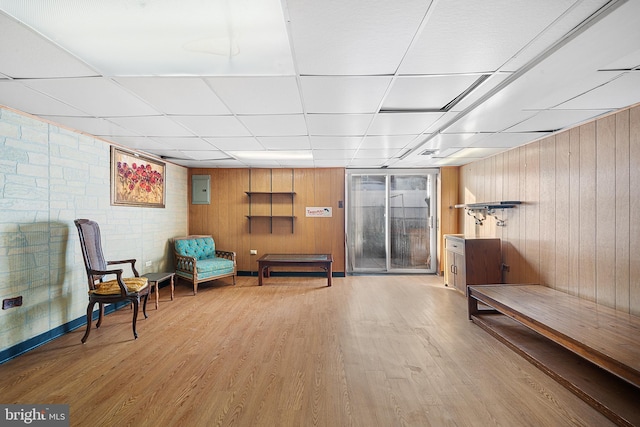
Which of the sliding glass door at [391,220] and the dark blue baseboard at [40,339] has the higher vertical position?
the sliding glass door at [391,220]

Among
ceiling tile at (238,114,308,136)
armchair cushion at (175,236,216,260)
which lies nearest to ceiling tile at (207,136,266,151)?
ceiling tile at (238,114,308,136)

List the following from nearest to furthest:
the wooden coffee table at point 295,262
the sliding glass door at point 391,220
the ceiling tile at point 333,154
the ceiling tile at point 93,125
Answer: the ceiling tile at point 93,125, the ceiling tile at point 333,154, the wooden coffee table at point 295,262, the sliding glass door at point 391,220

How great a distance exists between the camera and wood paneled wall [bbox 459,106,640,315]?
2643 mm

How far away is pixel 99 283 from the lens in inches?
126

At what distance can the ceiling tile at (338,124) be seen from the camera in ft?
9.45

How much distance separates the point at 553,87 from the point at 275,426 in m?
3.11

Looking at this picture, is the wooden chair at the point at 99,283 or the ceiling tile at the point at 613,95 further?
the wooden chair at the point at 99,283

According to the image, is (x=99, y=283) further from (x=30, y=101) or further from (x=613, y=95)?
(x=613, y=95)

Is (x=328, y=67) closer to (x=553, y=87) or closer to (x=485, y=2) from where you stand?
(x=485, y=2)

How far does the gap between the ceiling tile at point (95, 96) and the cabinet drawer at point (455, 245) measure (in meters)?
4.54

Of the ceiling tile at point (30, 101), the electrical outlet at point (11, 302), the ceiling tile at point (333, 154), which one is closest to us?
the ceiling tile at point (30, 101)

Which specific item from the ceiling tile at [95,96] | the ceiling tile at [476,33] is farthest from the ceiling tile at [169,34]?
the ceiling tile at [476,33]

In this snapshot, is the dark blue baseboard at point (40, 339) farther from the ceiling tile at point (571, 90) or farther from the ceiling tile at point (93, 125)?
the ceiling tile at point (571, 90)

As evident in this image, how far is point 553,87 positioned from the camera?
7.12ft
